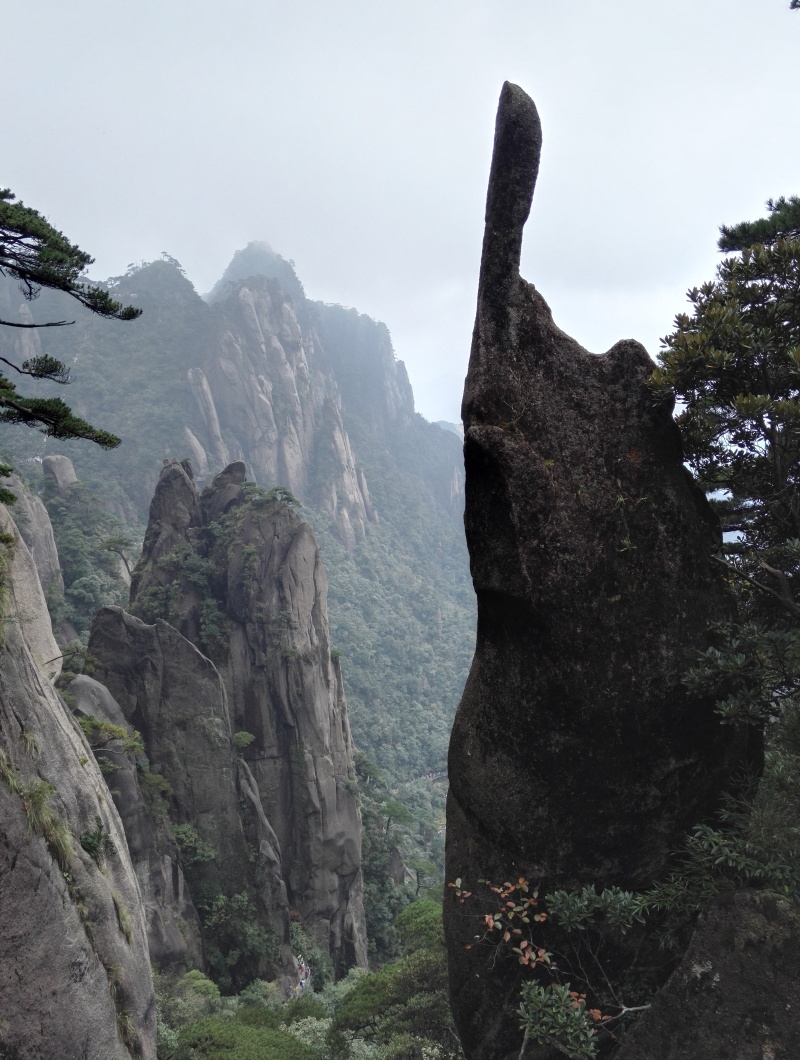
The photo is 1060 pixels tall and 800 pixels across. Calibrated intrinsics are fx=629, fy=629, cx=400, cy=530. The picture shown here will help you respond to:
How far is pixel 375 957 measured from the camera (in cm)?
2977

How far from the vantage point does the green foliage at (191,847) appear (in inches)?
851

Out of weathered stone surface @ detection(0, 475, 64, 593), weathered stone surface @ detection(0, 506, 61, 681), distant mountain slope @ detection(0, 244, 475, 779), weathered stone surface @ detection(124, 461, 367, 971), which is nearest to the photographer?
weathered stone surface @ detection(0, 506, 61, 681)

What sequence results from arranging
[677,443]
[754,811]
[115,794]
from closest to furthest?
[754,811]
[677,443]
[115,794]

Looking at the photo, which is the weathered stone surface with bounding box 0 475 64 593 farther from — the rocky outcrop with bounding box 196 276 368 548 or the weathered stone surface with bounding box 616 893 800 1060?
the rocky outcrop with bounding box 196 276 368 548

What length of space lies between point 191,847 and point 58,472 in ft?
103

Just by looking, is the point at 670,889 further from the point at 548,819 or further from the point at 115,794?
the point at 115,794

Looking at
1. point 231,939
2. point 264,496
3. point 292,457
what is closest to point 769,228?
point 231,939

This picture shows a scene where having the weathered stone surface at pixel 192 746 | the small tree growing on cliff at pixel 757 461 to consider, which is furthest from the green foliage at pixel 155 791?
the small tree growing on cliff at pixel 757 461

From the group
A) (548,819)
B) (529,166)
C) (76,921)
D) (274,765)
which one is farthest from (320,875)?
(529,166)

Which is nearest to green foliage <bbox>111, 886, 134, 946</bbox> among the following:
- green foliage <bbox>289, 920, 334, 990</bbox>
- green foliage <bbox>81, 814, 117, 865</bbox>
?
green foliage <bbox>81, 814, 117, 865</bbox>

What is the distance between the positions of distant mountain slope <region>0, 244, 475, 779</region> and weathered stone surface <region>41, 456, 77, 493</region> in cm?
1459

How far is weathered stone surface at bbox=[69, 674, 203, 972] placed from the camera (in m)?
18.5

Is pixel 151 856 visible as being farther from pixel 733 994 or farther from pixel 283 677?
pixel 733 994

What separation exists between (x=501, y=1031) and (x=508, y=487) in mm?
6549
